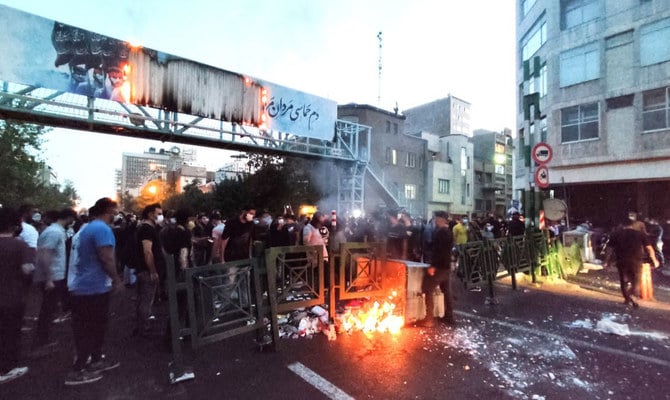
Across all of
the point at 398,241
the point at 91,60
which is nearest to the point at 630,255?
the point at 398,241

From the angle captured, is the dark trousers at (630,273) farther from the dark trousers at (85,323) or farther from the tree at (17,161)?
the tree at (17,161)

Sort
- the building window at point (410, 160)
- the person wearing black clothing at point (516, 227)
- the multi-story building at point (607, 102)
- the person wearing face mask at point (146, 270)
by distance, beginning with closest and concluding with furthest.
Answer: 1. the person wearing face mask at point (146, 270)
2. the person wearing black clothing at point (516, 227)
3. the multi-story building at point (607, 102)
4. the building window at point (410, 160)

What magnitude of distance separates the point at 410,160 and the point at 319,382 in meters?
32.4

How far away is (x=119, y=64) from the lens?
1147 centimetres

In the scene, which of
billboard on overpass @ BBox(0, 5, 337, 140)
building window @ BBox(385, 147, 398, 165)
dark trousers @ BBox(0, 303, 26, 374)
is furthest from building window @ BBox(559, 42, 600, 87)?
dark trousers @ BBox(0, 303, 26, 374)

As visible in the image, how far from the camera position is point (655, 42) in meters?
16.9

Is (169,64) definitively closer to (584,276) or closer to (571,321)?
(571,321)

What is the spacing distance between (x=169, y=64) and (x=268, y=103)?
12.4 feet

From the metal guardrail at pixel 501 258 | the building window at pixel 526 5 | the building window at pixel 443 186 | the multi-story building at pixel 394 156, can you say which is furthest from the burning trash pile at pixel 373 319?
the building window at pixel 443 186

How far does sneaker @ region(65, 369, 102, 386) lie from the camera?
3.88 metres

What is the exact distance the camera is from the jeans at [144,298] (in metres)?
5.35

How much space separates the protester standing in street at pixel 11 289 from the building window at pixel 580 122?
2242 cm

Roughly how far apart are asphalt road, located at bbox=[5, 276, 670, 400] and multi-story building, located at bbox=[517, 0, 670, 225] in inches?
437

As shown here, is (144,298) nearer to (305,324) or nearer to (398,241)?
(305,324)
